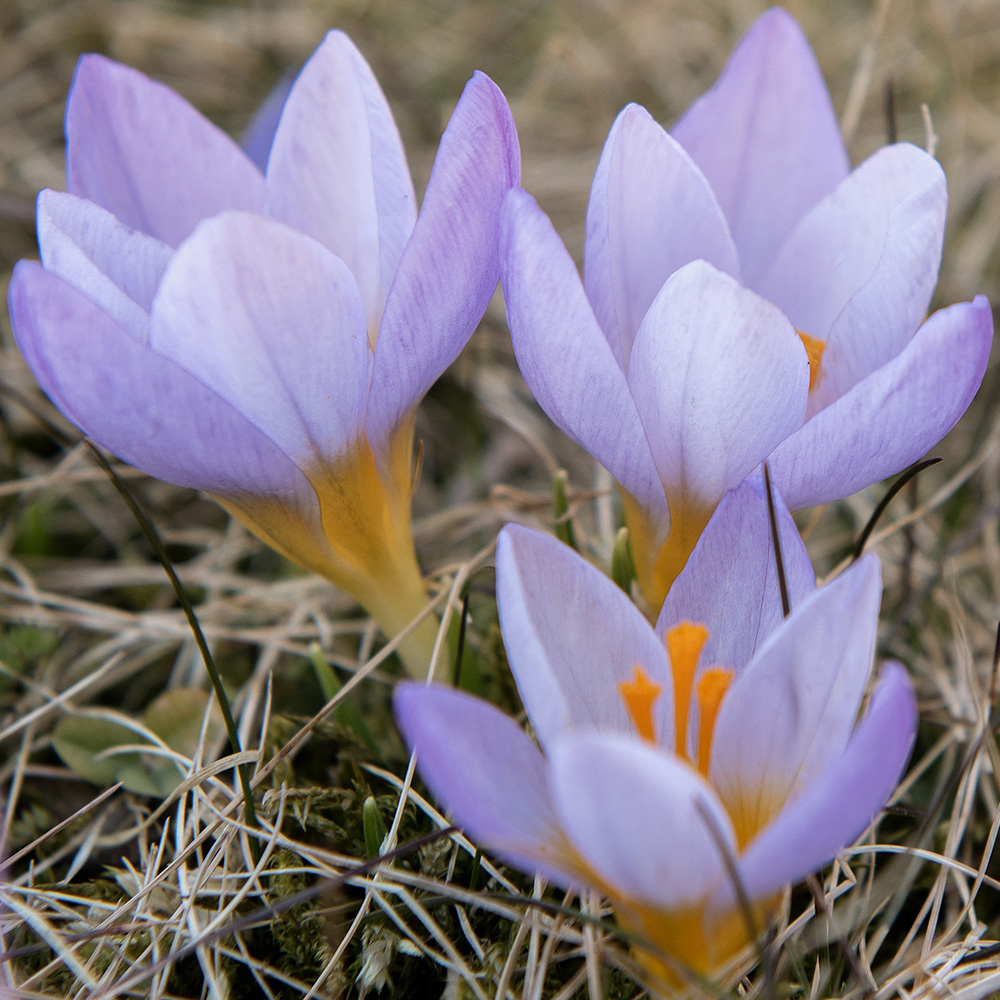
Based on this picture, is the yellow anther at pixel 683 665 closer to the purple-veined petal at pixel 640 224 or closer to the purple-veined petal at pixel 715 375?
the purple-veined petal at pixel 715 375

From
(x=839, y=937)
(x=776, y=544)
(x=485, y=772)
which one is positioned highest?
(x=776, y=544)

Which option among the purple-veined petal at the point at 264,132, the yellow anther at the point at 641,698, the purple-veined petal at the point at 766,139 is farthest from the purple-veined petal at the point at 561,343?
the purple-veined petal at the point at 264,132

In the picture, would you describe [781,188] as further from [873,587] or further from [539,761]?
[539,761]

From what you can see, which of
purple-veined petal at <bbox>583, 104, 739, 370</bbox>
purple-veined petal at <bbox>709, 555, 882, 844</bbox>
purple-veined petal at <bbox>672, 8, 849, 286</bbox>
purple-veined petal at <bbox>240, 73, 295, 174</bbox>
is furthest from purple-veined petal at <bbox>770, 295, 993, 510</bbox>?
purple-veined petal at <bbox>240, 73, 295, 174</bbox>

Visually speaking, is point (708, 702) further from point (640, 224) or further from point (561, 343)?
point (640, 224)

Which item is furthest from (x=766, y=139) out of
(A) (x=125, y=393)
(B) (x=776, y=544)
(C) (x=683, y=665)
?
(A) (x=125, y=393)

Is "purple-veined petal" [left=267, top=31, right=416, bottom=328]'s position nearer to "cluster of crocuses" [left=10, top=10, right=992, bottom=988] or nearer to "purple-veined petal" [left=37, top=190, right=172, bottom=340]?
"cluster of crocuses" [left=10, top=10, right=992, bottom=988]

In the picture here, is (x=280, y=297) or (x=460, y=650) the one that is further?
(x=460, y=650)
